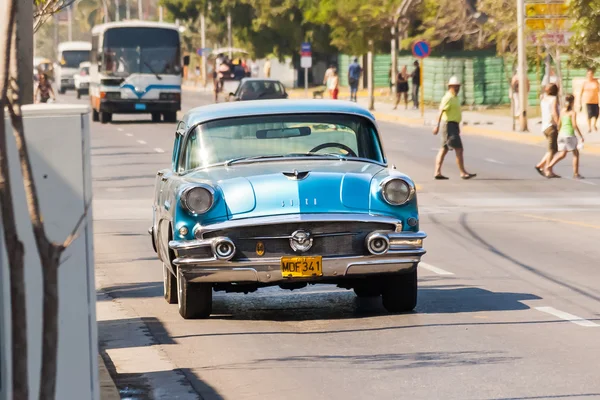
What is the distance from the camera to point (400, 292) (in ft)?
35.9

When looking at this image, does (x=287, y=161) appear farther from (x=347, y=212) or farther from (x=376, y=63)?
(x=376, y=63)

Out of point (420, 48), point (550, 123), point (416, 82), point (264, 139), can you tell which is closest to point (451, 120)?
point (550, 123)

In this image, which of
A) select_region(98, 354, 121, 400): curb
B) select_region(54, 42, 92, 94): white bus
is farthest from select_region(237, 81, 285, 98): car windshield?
select_region(54, 42, 92, 94): white bus

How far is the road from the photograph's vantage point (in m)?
8.41

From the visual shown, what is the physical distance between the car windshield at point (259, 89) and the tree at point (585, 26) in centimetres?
1151

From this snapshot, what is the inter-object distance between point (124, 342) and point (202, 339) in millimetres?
548

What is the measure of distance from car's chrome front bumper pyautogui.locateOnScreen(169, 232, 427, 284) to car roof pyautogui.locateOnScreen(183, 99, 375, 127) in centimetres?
143

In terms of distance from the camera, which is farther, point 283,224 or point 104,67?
point 104,67

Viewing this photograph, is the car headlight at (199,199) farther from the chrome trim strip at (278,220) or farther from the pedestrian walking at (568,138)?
the pedestrian walking at (568,138)

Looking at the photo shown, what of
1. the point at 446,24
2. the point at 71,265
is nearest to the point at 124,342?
the point at 71,265

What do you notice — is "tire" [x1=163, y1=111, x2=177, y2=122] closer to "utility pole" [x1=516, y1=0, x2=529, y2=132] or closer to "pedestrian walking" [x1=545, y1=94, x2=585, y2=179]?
"utility pole" [x1=516, y1=0, x2=529, y2=132]

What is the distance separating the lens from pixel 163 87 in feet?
151

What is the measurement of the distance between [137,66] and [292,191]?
118ft

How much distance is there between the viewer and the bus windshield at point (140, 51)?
149 ft
